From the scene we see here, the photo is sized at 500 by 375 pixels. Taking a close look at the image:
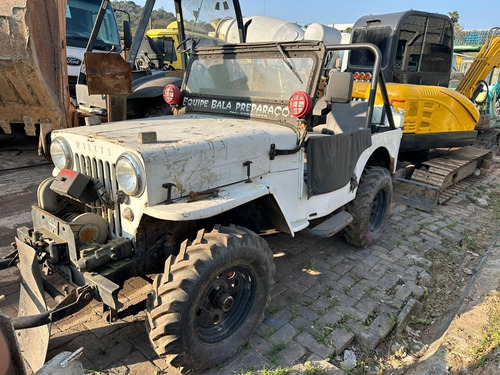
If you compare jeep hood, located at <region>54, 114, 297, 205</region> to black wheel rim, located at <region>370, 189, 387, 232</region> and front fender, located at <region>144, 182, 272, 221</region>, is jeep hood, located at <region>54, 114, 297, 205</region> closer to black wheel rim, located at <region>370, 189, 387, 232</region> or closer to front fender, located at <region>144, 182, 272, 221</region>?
front fender, located at <region>144, 182, 272, 221</region>

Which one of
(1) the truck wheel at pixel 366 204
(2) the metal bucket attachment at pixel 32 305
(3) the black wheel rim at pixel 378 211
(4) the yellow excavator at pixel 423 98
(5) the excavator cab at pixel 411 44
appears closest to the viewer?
(2) the metal bucket attachment at pixel 32 305

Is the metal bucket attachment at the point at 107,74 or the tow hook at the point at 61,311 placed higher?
the metal bucket attachment at the point at 107,74

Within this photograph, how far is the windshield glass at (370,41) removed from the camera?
6.84m

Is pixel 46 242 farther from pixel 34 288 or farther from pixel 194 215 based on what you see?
pixel 194 215

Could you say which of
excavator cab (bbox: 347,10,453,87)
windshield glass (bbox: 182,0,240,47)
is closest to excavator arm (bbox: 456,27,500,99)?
excavator cab (bbox: 347,10,453,87)

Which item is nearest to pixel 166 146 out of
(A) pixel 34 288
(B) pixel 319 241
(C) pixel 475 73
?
(A) pixel 34 288

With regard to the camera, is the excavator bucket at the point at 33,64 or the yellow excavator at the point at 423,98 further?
the yellow excavator at the point at 423,98

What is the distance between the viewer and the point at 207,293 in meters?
2.56

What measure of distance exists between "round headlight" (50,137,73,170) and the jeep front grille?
9 centimetres

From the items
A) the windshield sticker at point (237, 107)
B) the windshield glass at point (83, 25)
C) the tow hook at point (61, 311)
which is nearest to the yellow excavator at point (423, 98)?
the windshield sticker at point (237, 107)

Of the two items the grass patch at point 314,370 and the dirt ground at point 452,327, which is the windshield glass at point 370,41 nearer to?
the dirt ground at point 452,327

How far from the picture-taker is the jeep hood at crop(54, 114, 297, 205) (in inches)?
94.9

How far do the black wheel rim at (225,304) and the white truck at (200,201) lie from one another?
1 centimetres

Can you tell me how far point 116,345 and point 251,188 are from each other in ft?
5.01
